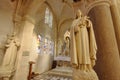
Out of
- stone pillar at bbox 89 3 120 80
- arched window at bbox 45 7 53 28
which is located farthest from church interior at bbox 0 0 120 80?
arched window at bbox 45 7 53 28

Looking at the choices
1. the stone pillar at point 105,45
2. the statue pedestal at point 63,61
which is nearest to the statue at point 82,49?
the stone pillar at point 105,45

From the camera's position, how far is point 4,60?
4133mm

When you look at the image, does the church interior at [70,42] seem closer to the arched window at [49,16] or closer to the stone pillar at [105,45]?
the stone pillar at [105,45]

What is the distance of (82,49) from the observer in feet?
6.78

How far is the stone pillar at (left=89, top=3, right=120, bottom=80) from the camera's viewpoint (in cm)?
253

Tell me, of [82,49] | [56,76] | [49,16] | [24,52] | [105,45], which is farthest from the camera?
[49,16]

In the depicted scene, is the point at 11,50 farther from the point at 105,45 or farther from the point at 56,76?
the point at 105,45

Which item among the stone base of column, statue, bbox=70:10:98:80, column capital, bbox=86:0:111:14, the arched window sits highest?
the arched window

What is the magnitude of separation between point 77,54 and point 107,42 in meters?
1.14

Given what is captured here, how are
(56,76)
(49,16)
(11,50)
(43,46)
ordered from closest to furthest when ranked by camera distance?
(11,50), (56,76), (43,46), (49,16)

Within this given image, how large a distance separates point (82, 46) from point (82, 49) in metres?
0.06

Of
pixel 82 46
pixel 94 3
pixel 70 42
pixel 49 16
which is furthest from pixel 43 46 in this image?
pixel 82 46

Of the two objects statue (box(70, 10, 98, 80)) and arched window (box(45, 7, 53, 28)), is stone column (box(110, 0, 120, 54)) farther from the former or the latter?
arched window (box(45, 7, 53, 28))

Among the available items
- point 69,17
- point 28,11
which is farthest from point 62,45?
point 28,11
